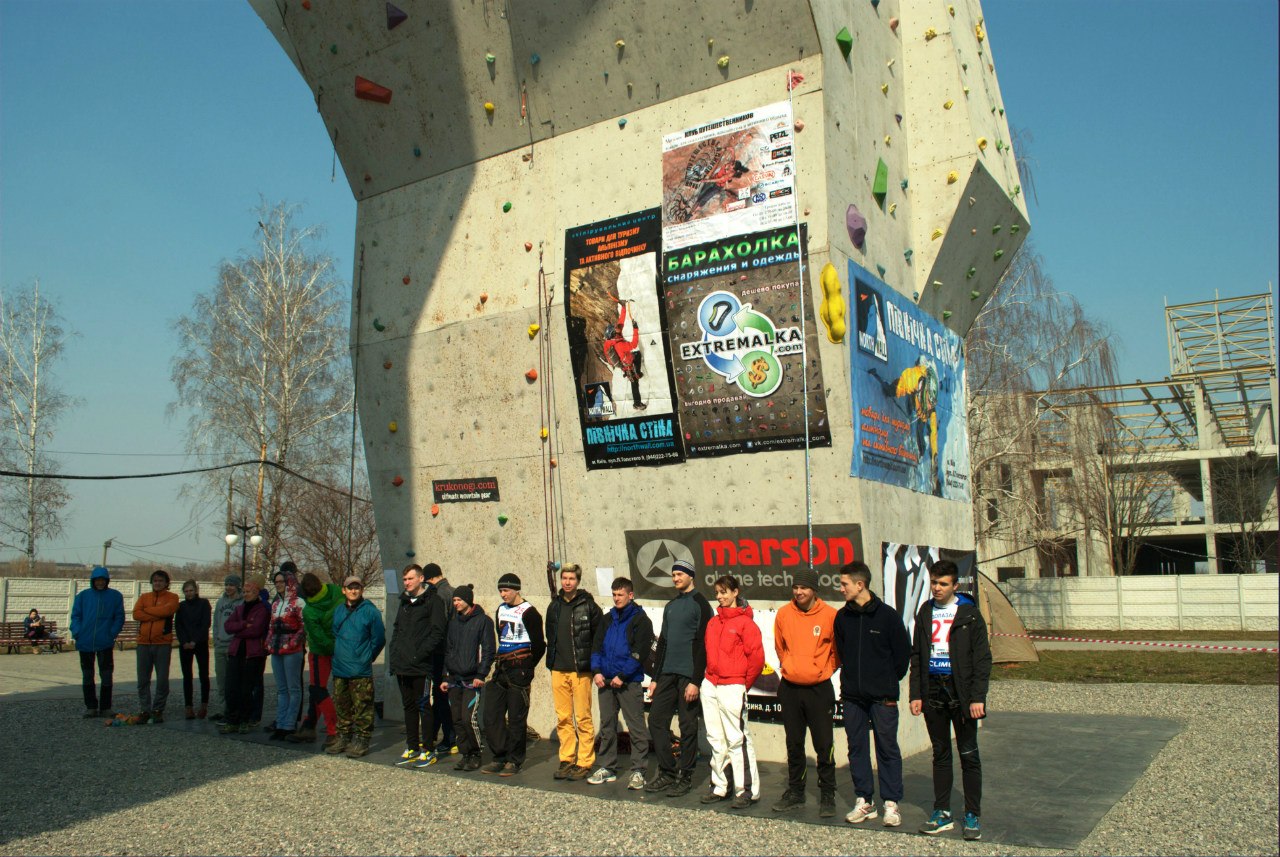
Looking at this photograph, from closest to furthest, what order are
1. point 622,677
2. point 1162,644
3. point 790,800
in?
point 790,800 → point 622,677 → point 1162,644

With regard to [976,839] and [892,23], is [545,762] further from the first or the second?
[892,23]

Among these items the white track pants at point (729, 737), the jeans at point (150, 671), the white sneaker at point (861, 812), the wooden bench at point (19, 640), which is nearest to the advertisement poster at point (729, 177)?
the white track pants at point (729, 737)

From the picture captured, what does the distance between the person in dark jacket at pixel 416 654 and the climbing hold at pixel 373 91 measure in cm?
589

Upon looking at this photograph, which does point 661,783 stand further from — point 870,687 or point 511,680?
point 870,687

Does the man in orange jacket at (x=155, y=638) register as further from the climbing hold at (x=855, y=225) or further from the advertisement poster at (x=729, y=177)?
the climbing hold at (x=855, y=225)

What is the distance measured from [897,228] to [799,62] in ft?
7.34

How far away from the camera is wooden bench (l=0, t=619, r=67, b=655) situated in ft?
85.0

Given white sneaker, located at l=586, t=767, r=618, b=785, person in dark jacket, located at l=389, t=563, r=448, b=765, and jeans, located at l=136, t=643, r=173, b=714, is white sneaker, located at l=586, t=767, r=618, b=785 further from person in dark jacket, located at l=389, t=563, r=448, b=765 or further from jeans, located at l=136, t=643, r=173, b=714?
jeans, located at l=136, t=643, r=173, b=714

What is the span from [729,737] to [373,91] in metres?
8.69

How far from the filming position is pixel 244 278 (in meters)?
29.0

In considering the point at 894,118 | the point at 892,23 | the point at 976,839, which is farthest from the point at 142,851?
the point at 892,23

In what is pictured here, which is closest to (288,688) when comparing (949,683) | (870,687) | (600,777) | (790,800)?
(600,777)

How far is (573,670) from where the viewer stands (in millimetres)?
9031

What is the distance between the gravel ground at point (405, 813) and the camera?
261 inches
